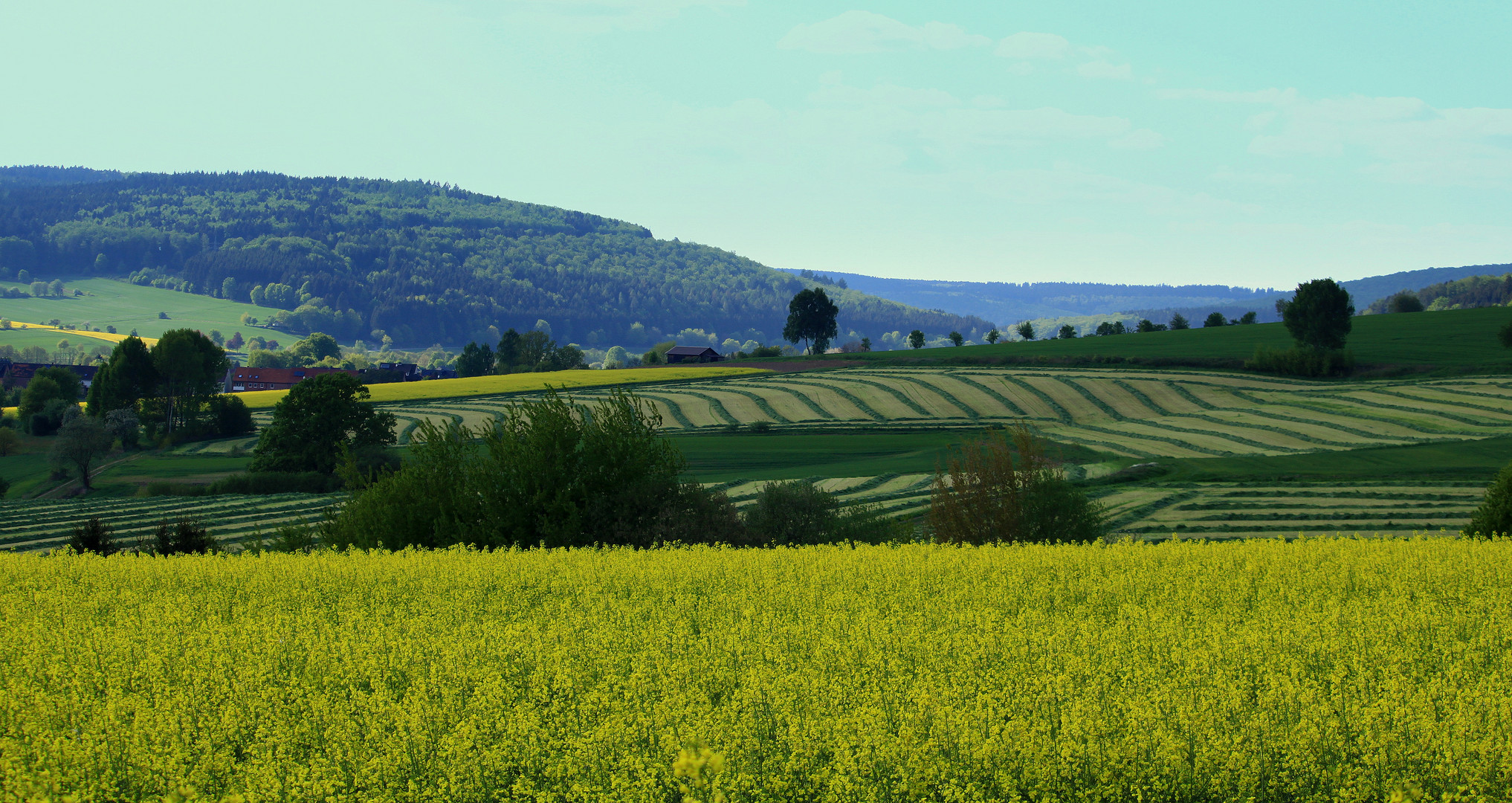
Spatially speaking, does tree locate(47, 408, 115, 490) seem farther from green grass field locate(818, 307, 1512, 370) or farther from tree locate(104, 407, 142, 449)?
green grass field locate(818, 307, 1512, 370)

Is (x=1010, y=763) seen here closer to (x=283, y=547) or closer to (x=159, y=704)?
(x=159, y=704)

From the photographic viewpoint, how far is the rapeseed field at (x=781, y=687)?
6637 millimetres

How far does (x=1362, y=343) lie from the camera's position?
86438 mm

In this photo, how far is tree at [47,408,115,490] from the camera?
212 ft

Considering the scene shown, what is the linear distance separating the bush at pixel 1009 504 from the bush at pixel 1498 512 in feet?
28.1

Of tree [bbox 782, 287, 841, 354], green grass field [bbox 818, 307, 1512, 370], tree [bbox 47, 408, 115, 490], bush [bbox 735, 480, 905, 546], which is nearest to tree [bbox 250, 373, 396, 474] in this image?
tree [bbox 47, 408, 115, 490]

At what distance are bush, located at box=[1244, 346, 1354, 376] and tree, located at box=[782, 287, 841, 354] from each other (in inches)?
2390

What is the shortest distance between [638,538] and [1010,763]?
17524 mm

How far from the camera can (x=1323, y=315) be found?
80.6 meters

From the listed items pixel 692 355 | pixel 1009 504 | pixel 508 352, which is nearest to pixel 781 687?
pixel 1009 504

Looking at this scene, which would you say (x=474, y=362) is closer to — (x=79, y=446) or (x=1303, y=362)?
(x=79, y=446)

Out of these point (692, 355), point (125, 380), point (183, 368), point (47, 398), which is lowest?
point (47, 398)

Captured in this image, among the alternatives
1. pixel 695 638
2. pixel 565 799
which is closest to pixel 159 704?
pixel 565 799

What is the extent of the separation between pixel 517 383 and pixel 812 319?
152ft
